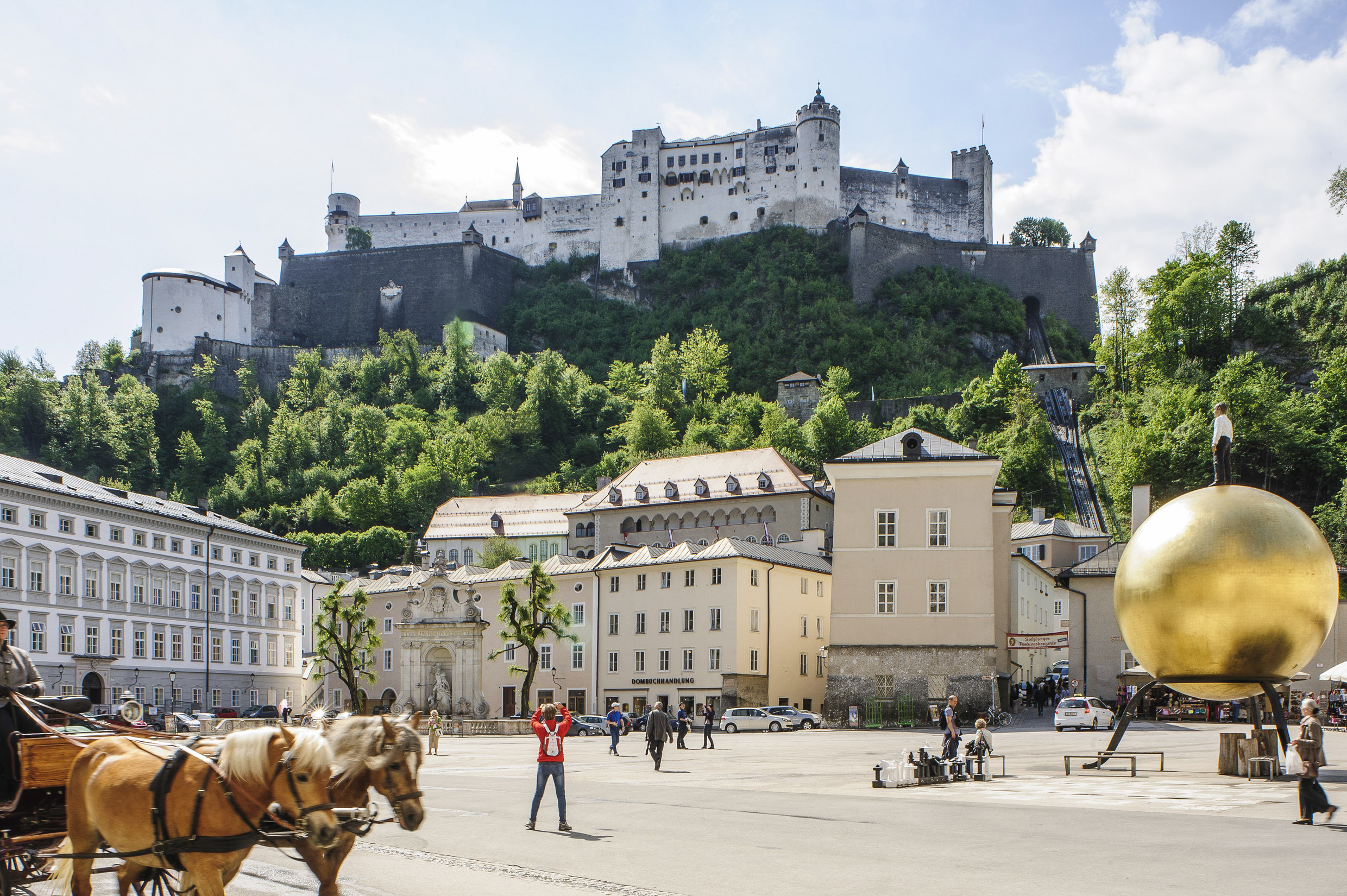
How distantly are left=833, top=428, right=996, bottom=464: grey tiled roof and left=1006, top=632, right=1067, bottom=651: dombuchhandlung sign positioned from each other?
6.85m

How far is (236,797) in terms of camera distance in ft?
24.3

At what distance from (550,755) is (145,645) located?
2126 inches

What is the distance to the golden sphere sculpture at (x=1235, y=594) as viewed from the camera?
8094 mm

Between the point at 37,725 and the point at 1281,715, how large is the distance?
31.7ft

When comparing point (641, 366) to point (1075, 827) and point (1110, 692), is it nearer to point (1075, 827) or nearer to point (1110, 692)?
point (1110, 692)

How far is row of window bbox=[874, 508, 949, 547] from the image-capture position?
4331 cm

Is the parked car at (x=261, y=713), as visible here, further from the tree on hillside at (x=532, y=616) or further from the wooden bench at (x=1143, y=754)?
the wooden bench at (x=1143, y=754)

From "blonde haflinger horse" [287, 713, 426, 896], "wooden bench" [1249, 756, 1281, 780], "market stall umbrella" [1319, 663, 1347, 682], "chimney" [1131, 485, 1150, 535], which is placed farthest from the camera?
"chimney" [1131, 485, 1150, 535]

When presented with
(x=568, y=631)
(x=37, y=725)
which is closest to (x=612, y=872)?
(x=37, y=725)

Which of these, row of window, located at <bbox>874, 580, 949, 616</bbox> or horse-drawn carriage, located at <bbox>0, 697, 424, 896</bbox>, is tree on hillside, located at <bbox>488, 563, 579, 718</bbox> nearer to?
row of window, located at <bbox>874, 580, 949, 616</bbox>

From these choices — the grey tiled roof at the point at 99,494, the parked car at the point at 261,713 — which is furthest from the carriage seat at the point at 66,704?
the grey tiled roof at the point at 99,494

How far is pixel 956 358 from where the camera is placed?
114m

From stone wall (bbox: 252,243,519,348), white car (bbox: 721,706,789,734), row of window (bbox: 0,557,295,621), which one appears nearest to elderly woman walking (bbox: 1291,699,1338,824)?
white car (bbox: 721,706,789,734)

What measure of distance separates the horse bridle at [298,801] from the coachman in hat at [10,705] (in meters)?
2.71
